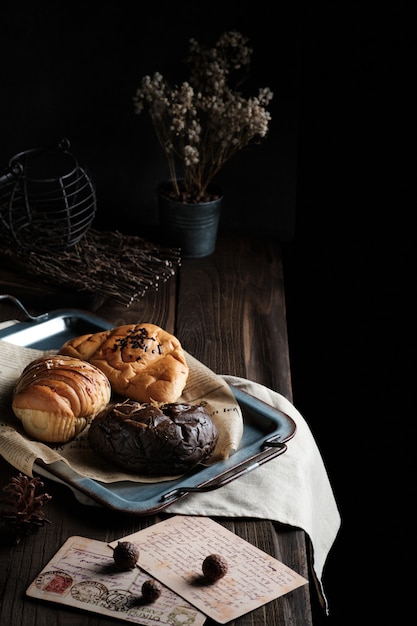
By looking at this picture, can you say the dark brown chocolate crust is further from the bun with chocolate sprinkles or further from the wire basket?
the wire basket

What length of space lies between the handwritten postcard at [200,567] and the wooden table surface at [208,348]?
0.02 meters

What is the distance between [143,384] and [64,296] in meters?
0.51

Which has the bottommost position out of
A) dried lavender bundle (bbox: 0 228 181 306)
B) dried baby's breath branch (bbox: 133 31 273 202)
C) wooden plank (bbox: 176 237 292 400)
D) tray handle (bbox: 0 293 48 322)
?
wooden plank (bbox: 176 237 292 400)

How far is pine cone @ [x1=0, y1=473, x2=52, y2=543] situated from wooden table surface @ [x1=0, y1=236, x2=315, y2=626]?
0.6 inches

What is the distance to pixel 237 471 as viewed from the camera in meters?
1.40

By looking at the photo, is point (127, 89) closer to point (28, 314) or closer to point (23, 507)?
point (28, 314)

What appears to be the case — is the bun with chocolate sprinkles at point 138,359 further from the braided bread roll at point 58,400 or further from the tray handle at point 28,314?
the tray handle at point 28,314

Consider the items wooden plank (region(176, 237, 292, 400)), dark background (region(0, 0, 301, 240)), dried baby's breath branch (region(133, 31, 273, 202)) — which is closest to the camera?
wooden plank (region(176, 237, 292, 400))

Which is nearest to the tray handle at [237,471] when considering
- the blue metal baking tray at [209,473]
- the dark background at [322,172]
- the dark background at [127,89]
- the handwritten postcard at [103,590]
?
the blue metal baking tray at [209,473]

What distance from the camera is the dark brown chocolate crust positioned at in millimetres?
1358

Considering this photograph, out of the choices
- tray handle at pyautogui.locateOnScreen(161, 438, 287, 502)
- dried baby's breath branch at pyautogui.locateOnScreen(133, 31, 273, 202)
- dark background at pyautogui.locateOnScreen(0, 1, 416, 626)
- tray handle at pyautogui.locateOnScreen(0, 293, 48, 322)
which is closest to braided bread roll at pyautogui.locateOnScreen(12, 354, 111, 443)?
tray handle at pyautogui.locateOnScreen(161, 438, 287, 502)

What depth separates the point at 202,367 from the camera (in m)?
1.69

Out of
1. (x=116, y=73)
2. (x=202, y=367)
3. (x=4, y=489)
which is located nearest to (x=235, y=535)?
(x=4, y=489)

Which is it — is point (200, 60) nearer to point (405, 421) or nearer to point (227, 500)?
point (405, 421)
